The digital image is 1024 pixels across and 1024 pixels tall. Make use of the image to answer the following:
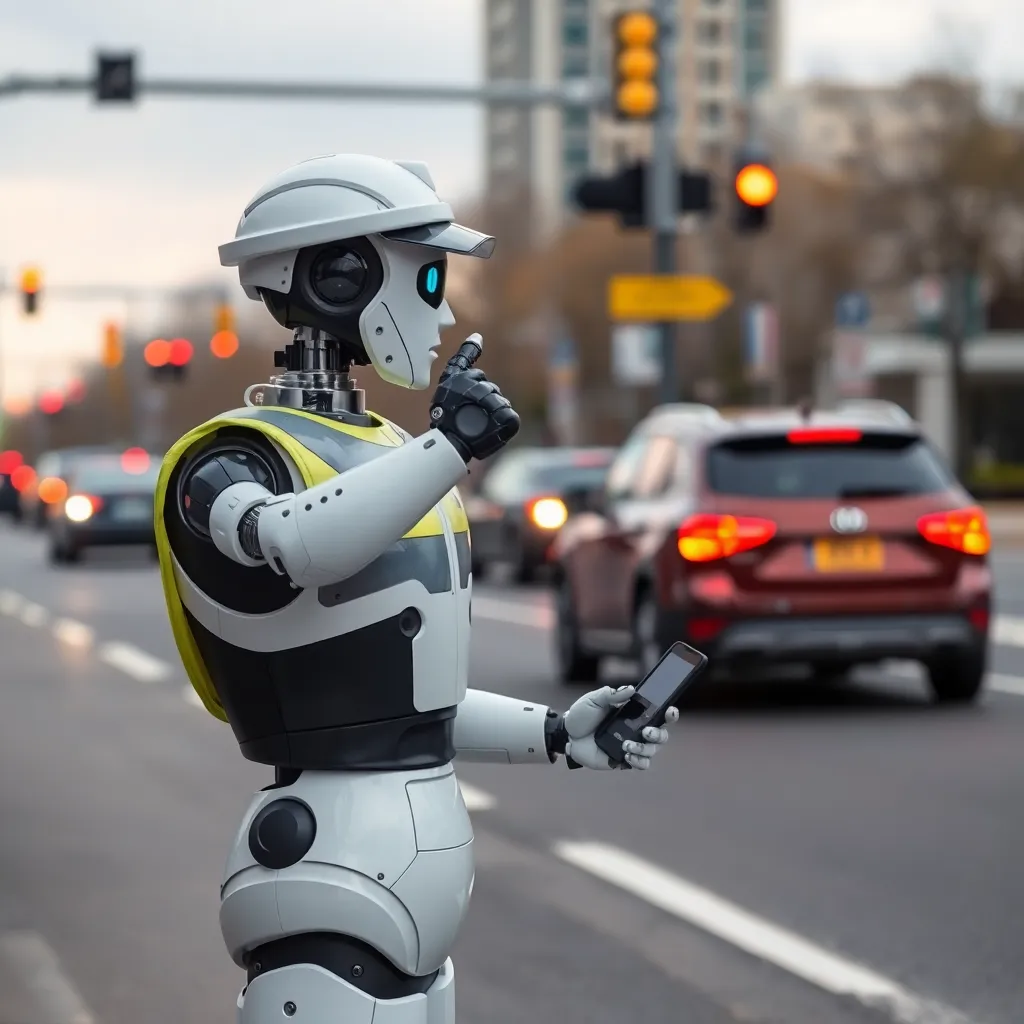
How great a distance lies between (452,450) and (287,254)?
48 cm

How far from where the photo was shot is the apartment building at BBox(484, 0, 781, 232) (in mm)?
160875

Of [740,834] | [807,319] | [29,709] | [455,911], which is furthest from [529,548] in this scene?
[807,319]

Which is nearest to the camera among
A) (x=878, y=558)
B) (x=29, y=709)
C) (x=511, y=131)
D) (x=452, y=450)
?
(x=452, y=450)

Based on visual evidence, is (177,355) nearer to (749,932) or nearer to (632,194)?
(632,194)

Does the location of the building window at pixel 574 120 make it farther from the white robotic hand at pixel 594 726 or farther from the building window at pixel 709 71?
the white robotic hand at pixel 594 726

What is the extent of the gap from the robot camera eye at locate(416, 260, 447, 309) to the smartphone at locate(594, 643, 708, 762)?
66 centimetres

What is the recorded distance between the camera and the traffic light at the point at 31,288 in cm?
4175

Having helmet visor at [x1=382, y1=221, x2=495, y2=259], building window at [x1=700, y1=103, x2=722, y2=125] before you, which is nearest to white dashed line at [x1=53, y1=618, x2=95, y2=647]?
helmet visor at [x1=382, y1=221, x2=495, y2=259]

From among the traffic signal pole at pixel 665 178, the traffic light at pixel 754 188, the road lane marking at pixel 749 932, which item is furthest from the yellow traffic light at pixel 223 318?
the road lane marking at pixel 749 932

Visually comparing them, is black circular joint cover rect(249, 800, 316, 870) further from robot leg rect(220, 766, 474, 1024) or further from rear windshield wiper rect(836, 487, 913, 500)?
rear windshield wiper rect(836, 487, 913, 500)

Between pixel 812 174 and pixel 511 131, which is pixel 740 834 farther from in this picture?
pixel 511 131

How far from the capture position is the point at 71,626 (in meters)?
21.5

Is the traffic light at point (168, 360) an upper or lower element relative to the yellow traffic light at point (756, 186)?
lower

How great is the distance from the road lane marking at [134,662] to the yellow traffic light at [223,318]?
91.7ft
